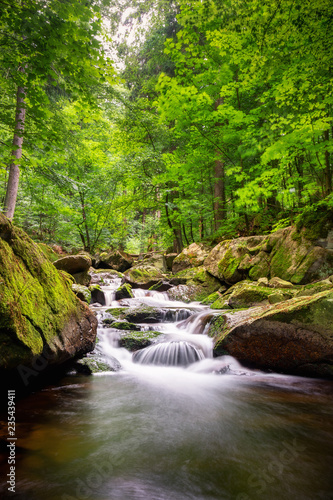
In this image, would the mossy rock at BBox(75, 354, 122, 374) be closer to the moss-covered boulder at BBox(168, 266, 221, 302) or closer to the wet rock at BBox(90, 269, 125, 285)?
the moss-covered boulder at BBox(168, 266, 221, 302)

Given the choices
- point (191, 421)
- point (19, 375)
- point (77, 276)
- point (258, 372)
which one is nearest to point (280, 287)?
point (258, 372)

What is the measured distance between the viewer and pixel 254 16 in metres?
3.99

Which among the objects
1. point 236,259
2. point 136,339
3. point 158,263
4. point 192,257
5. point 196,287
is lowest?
point 136,339

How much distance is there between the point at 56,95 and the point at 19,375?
11.3 metres

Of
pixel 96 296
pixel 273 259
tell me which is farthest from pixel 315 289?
pixel 96 296

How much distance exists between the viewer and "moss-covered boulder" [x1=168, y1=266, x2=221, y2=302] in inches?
411

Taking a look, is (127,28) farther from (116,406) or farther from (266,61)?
(116,406)

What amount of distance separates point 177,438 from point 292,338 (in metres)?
2.71

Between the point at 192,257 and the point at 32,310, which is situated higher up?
the point at 192,257

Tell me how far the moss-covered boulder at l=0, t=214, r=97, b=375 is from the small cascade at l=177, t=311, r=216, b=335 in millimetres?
2985

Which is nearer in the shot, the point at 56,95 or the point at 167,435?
the point at 167,435

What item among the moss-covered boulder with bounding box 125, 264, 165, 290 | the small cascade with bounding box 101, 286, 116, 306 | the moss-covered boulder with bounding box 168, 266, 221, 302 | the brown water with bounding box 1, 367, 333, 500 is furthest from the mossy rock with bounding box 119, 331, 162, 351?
the moss-covered boulder with bounding box 125, 264, 165, 290

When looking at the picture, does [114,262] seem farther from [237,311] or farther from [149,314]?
[237,311]

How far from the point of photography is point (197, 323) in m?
7.04
